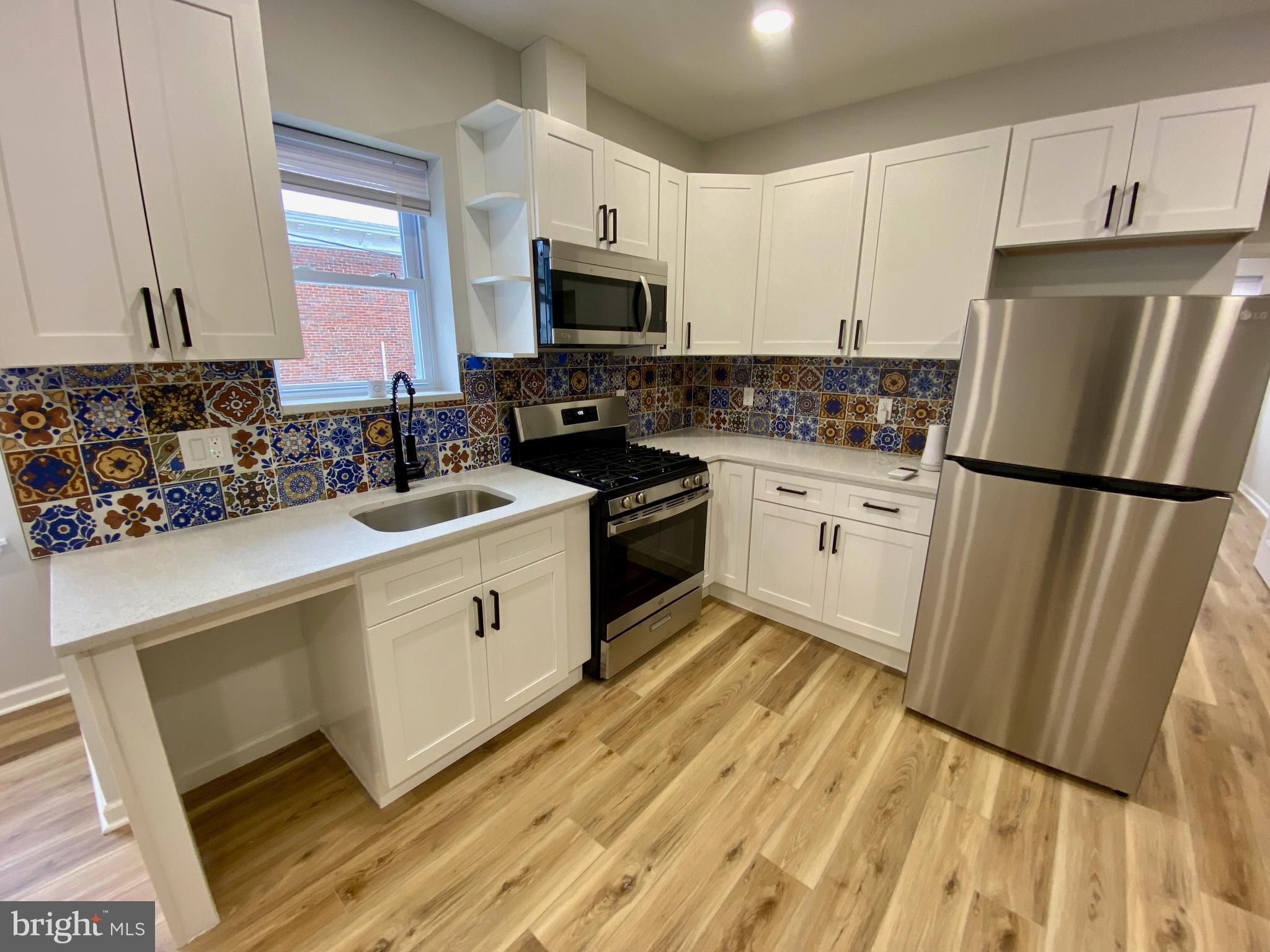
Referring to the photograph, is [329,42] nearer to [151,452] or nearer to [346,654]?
[151,452]

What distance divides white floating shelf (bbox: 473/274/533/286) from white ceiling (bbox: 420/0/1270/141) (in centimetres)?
96

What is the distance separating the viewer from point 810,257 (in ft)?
8.49

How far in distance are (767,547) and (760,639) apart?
479 mm

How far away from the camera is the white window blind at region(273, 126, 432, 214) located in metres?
1.77

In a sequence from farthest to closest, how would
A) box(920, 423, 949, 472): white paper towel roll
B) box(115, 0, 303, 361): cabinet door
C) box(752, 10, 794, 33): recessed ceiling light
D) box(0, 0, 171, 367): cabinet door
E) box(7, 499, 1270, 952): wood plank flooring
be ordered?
1. box(920, 423, 949, 472): white paper towel roll
2. box(752, 10, 794, 33): recessed ceiling light
3. box(7, 499, 1270, 952): wood plank flooring
4. box(115, 0, 303, 361): cabinet door
5. box(0, 0, 171, 367): cabinet door

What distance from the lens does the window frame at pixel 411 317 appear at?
1.86 metres

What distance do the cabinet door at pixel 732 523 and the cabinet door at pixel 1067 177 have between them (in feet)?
4.95

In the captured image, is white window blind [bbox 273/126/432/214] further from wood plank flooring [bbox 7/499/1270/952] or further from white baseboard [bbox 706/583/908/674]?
white baseboard [bbox 706/583/908/674]

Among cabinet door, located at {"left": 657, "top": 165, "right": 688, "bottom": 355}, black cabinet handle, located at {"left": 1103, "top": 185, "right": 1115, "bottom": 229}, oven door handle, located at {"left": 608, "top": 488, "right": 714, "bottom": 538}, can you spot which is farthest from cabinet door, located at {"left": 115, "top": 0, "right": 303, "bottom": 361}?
black cabinet handle, located at {"left": 1103, "top": 185, "right": 1115, "bottom": 229}

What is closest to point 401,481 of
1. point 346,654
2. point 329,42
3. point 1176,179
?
point 346,654

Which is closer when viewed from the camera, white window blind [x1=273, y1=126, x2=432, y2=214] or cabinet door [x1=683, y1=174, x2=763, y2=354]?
white window blind [x1=273, y1=126, x2=432, y2=214]

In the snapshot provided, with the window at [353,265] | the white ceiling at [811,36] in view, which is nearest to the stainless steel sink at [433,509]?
the window at [353,265]

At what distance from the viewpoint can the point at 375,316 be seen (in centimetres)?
210

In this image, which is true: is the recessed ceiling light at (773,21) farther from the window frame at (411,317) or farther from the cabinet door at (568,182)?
the window frame at (411,317)
